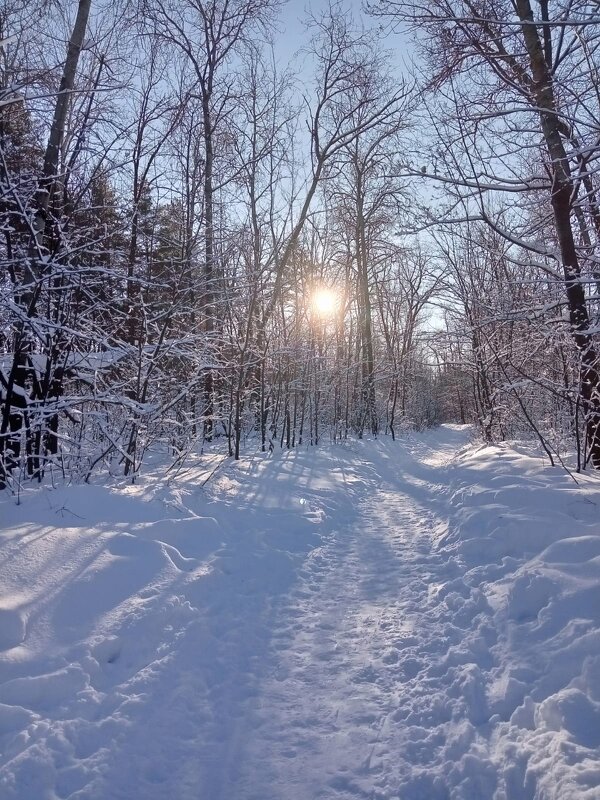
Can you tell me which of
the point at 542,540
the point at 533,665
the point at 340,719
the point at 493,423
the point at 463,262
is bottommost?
the point at 340,719

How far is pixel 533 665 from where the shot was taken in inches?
120

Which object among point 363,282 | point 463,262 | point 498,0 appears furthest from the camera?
point 363,282

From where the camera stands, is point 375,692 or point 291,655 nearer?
point 375,692

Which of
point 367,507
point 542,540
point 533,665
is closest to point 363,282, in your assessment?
point 367,507

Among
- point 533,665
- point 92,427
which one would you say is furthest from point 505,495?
point 92,427

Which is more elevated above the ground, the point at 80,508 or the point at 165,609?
the point at 80,508

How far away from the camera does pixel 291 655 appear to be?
11.9ft

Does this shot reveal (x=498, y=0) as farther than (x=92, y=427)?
No

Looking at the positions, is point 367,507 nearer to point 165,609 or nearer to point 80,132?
point 165,609

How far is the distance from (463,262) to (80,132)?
43.6 feet

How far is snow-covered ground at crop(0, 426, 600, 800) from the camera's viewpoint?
8.04ft

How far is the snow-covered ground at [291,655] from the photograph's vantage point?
2.45 metres

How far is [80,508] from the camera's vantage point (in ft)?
17.4

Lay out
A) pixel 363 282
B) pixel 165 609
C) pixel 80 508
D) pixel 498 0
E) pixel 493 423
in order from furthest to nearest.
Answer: pixel 363 282 → pixel 493 423 → pixel 498 0 → pixel 80 508 → pixel 165 609
